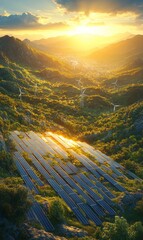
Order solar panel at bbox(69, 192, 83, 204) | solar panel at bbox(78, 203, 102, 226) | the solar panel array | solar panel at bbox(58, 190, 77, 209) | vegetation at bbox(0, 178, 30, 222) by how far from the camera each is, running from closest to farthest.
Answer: vegetation at bbox(0, 178, 30, 222) → solar panel at bbox(78, 203, 102, 226) → the solar panel array → solar panel at bbox(58, 190, 77, 209) → solar panel at bbox(69, 192, 83, 204)

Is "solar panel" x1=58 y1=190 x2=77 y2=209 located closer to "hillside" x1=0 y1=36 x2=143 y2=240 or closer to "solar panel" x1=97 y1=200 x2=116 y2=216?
"hillside" x1=0 y1=36 x2=143 y2=240

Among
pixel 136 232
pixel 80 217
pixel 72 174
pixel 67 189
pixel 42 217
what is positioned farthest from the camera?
pixel 72 174

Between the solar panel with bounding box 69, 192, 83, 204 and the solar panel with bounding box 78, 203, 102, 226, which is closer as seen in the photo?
the solar panel with bounding box 78, 203, 102, 226

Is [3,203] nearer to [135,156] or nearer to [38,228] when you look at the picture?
[38,228]


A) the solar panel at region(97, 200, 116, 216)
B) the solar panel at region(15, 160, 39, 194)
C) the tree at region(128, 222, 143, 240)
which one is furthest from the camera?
the solar panel at region(15, 160, 39, 194)

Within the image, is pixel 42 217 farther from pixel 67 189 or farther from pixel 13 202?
pixel 67 189

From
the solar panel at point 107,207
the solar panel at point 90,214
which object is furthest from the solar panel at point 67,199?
the solar panel at point 107,207

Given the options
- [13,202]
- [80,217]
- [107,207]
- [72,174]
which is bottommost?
[107,207]

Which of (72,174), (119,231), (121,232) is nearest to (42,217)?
(119,231)

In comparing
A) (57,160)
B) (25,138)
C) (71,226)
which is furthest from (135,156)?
(71,226)

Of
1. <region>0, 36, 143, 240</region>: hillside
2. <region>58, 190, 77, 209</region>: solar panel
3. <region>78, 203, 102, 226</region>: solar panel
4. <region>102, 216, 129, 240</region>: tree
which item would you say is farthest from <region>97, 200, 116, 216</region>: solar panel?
<region>102, 216, 129, 240</region>: tree
